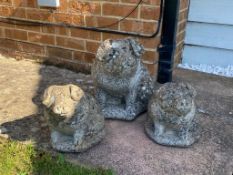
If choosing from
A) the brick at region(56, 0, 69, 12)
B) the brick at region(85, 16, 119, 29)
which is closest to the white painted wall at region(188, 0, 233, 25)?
the brick at region(85, 16, 119, 29)

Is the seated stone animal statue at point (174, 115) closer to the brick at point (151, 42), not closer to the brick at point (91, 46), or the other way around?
the brick at point (151, 42)

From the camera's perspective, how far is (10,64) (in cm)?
396

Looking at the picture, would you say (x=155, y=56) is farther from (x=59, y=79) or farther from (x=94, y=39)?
(x=59, y=79)

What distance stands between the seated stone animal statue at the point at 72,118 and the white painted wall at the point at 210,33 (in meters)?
1.85

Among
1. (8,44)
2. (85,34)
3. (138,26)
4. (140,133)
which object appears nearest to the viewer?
(140,133)

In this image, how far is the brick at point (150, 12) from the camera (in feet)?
10.1

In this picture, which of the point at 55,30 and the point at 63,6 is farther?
the point at 55,30

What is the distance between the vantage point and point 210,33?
12.3ft

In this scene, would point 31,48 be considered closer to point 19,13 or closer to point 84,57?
point 19,13

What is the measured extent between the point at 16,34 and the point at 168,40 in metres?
1.86

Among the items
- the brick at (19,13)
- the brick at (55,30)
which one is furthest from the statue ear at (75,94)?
the brick at (19,13)

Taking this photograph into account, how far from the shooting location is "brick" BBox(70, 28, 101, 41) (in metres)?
3.49

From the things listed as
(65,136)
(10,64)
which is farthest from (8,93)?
(65,136)

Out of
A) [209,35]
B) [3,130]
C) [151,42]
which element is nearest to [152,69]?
[151,42]
